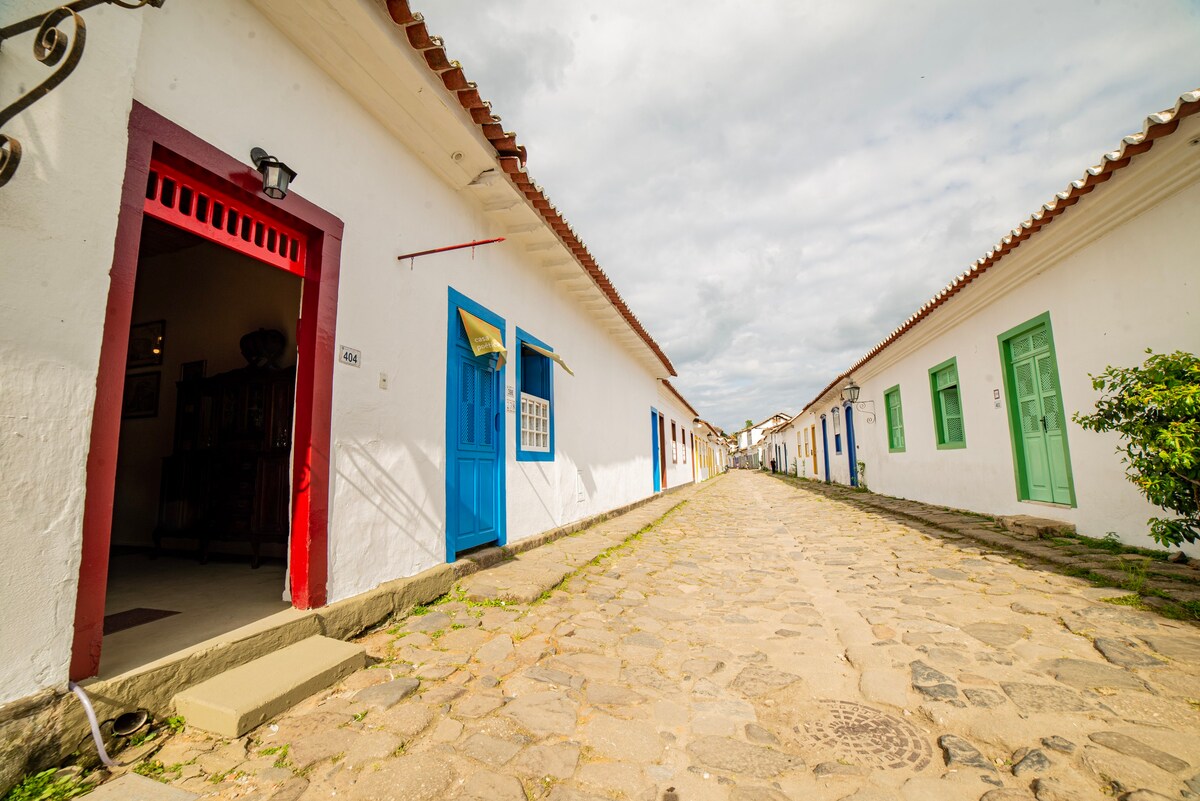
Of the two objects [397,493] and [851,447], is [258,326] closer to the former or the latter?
[397,493]

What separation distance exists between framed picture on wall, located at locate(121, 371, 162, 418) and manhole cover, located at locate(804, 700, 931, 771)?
262 inches

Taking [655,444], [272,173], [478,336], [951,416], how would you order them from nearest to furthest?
[272,173]
[478,336]
[951,416]
[655,444]

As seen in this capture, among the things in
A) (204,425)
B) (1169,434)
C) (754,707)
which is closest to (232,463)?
(204,425)

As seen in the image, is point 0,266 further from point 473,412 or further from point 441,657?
point 473,412

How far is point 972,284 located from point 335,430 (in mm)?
7948

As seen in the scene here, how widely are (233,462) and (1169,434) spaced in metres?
7.22

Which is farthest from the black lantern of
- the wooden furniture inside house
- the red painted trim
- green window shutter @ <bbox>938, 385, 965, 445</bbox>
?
green window shutter @ <bbox>938, 385, 965, 445</bbox>

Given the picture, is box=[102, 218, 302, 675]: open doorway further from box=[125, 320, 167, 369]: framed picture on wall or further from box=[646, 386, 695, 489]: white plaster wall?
box=[646, 386, 695, 489]: white plaster wall

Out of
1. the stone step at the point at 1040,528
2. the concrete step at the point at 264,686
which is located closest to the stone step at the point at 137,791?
the concrete step at the point at 264,686

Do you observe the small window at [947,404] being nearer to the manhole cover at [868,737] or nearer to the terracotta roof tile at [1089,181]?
the terracotta roof tile at [1089,181]

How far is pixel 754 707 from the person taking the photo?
2383mm

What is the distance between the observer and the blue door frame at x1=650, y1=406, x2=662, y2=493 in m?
14.5

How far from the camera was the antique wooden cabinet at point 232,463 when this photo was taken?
460 cm

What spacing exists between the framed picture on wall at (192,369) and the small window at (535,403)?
10.7 ft
